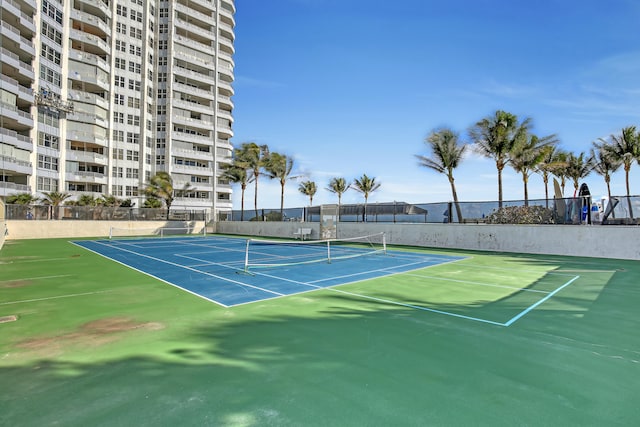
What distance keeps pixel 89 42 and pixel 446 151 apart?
58590 mm

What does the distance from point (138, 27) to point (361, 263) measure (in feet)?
233

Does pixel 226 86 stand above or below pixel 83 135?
above

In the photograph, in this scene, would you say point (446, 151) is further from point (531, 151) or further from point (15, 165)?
point (15, 165)

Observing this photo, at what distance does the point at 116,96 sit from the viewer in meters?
61.2

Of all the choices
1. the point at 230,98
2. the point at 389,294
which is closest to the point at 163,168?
the point at 230,98

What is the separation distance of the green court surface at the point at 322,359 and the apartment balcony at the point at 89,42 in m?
63.6

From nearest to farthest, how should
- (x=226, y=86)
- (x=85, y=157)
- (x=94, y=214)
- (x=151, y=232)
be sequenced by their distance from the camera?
(x=94, y=214), (x=151, y=232), (x=85, y=157), (x=226, y=86)

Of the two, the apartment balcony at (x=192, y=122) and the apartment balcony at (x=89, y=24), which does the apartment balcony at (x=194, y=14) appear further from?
the apartment balcony at (x=192, y=122)

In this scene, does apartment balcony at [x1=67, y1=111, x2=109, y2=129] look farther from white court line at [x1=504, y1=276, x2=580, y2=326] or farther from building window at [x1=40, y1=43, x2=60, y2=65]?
white court line at [x1=504, y1=276, x2=580, y2=326]

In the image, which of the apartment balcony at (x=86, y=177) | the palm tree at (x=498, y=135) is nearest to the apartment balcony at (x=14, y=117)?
the apartment balcony at (x=86, y=177)

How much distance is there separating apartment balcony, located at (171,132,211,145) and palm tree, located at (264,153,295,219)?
1164 inches

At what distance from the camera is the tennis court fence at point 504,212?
1838 centimetres

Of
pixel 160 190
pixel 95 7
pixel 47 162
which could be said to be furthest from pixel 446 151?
pixel 95 7

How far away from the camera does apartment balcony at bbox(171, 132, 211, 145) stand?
6694cm
